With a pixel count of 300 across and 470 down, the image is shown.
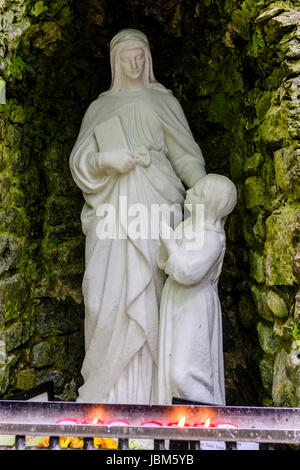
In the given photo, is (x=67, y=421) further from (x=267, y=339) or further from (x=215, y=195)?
(x=267, y=339)

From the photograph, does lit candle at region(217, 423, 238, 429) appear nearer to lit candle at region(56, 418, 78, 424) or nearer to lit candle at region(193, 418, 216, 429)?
lit candle at region(193, 418, 216, 429)

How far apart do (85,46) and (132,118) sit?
872mm

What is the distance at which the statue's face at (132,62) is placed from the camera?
2.62 m

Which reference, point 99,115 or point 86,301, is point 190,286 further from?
point 99,115

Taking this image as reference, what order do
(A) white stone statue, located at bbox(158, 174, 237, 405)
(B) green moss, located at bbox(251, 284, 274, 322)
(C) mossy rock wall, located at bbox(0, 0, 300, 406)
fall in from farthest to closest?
1. (B) green moss, located at bbox(251, 284, 274, 322)
2. (C) mossy rock wall, located at bbox(0, 0, 300, 406)
3. (A) white stone statue, located at bbox(158, 174, 237, 405)

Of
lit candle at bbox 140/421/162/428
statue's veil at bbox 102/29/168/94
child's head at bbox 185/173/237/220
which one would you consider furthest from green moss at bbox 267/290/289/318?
statue's veil at bbox 102/29/168/94

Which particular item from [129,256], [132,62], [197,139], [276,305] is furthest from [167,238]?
[197,139]

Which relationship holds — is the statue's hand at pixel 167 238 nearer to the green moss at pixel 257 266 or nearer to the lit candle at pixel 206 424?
the green moss at pixel 257 266

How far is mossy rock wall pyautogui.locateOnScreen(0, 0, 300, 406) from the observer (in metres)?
2.27

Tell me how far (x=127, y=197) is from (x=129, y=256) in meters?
0.28

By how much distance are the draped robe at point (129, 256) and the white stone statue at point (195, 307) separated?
0.10m

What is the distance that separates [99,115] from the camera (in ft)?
8.57

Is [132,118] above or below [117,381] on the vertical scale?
above
